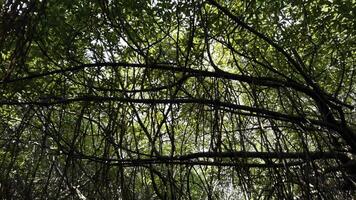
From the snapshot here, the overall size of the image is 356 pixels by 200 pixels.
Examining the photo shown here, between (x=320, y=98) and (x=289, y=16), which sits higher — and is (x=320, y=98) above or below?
below

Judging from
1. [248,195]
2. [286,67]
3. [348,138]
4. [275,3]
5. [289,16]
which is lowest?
[248,195]

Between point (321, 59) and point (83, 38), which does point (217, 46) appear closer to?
point (321, 59)

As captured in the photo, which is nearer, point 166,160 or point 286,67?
point 166,160

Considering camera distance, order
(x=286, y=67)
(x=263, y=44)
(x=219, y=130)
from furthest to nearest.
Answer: (x=263, y=44) < (x=286, y=67) < (x=219, y=130)

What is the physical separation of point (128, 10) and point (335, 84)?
7.84 ft

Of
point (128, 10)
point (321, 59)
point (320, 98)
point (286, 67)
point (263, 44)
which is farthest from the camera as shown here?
point (321, 59)

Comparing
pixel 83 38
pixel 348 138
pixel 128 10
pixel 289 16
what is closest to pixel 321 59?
pixel 289 16

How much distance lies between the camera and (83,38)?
275 centimetres

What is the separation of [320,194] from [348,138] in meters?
0.95

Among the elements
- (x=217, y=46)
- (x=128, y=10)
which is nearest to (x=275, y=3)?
(x=217, y=46)

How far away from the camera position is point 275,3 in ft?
9.09

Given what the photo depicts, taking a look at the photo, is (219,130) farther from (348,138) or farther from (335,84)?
(335,84)

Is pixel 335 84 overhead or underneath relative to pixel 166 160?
overhead

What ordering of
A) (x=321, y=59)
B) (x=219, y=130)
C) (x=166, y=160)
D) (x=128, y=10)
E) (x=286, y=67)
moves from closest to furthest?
(x=219, y=130) < (x=166, y=160) < (x=128, y=10) < (x=286, y=67) < (x=321, y=59)
